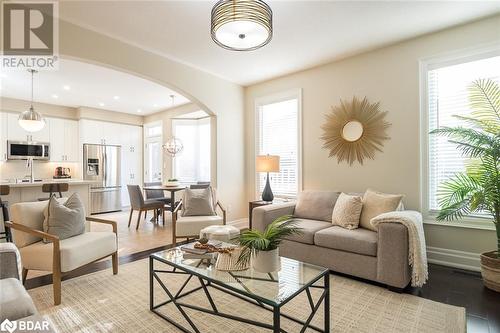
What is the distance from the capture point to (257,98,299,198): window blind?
4602mm

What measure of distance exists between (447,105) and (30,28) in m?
4.85

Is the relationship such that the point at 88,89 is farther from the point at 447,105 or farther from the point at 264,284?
the point at 447,105

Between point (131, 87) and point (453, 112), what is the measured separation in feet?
17.7

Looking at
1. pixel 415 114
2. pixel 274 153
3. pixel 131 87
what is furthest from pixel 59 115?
pixel 415 114

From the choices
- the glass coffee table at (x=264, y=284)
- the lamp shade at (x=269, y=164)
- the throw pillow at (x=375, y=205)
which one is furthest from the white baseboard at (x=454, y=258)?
the lamp shade at (x=269, y=164)

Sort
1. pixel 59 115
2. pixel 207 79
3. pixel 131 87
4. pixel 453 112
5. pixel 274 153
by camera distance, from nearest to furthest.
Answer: pixel 453 112, pixel 207 79, pixel 274 153, pixel 131 87, pixel 59 115

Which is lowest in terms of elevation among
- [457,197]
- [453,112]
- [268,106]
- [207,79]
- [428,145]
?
[457,197]

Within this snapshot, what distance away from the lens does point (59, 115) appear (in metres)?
6.75

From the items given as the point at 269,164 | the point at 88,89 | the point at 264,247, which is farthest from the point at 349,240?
the point at 88,89

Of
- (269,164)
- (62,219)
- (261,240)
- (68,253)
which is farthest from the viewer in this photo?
(269,164)

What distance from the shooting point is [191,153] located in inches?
289

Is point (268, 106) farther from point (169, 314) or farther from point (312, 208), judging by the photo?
point (169, 314)

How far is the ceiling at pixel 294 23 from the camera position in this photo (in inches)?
107

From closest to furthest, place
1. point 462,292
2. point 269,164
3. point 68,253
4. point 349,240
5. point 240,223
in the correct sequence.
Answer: point 68,253 → point 462,292 → point 349,240 → point 269,164 → point 240,223
